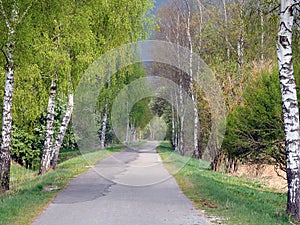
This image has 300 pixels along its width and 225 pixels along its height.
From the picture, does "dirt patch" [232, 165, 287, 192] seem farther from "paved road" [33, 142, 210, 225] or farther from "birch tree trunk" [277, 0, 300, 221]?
"birch tree trunk" [277, 0, 300, 221]

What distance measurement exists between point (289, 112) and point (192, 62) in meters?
25.0

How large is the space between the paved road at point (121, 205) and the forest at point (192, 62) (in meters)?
2.42

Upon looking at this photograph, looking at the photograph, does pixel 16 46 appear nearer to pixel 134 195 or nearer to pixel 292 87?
pixel 134 195

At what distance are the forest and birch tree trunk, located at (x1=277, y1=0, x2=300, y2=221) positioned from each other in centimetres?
2

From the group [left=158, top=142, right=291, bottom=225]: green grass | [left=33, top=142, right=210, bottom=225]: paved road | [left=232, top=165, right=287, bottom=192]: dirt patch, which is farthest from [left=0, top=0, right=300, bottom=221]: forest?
[left=33, top=142, right=210, bottom=225]: paved road

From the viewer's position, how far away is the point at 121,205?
1088 cm

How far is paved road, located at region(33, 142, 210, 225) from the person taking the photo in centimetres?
885

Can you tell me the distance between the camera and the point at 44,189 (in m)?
14.1

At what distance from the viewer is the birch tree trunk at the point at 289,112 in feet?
30.9

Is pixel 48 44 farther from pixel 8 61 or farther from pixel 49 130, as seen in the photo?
pixel 49 130

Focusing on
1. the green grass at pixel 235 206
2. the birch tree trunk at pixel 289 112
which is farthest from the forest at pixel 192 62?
the green grass at pixel 235 206

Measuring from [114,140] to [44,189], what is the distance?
48.9m

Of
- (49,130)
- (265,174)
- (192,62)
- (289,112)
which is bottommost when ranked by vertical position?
(265,174)

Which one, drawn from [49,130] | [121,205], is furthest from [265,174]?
[121,205]
